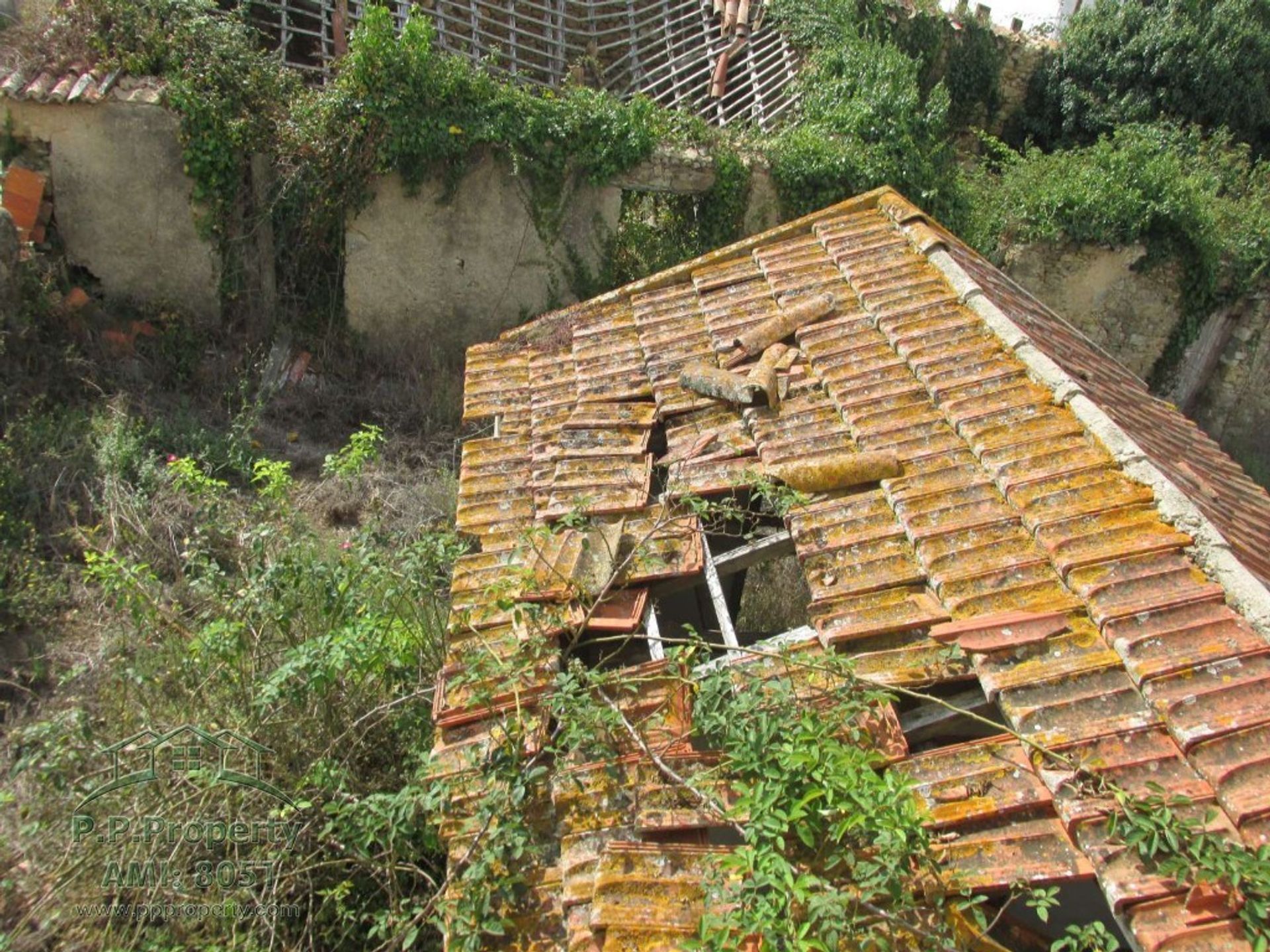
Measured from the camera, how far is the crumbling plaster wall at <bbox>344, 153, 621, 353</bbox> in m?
10.7

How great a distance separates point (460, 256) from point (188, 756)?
25.1 ft

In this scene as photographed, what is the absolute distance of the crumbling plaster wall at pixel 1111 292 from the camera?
1329cm

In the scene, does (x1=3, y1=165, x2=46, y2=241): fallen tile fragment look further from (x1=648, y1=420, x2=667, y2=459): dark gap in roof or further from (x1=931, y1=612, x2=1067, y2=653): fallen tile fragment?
(x1=931, y1=612, x2=1067, y2=653): fallen tile fragment

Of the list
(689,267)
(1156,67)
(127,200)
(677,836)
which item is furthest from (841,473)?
(1156,67)

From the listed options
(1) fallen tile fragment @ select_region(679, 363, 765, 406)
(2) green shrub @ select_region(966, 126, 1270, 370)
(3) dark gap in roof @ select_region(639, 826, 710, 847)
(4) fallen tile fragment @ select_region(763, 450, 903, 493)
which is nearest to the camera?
(3) dark gap in roof @ select_region(639, 826, 710, 847)

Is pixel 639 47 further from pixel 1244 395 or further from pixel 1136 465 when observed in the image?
pixel 1136 465

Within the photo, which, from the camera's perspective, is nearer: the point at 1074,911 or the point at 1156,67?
the point at 1074,911

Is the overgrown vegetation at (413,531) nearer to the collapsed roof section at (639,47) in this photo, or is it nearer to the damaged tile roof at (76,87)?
the damaged tile roof at (76,87)

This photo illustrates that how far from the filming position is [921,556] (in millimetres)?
3992

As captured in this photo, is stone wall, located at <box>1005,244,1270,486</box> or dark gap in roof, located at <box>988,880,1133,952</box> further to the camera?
stone wall, located at <box>1005,244,1270,486</box>

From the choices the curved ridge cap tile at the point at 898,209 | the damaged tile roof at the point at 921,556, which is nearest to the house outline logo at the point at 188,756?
the damaged tile roof at the point at 921,556

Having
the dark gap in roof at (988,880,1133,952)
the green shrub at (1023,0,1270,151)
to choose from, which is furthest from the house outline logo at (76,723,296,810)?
the green shrub at (1023,0,1270,151)

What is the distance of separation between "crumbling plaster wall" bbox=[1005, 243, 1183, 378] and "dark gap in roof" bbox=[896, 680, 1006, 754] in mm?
10929

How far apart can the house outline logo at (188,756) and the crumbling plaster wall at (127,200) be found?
282 inches
